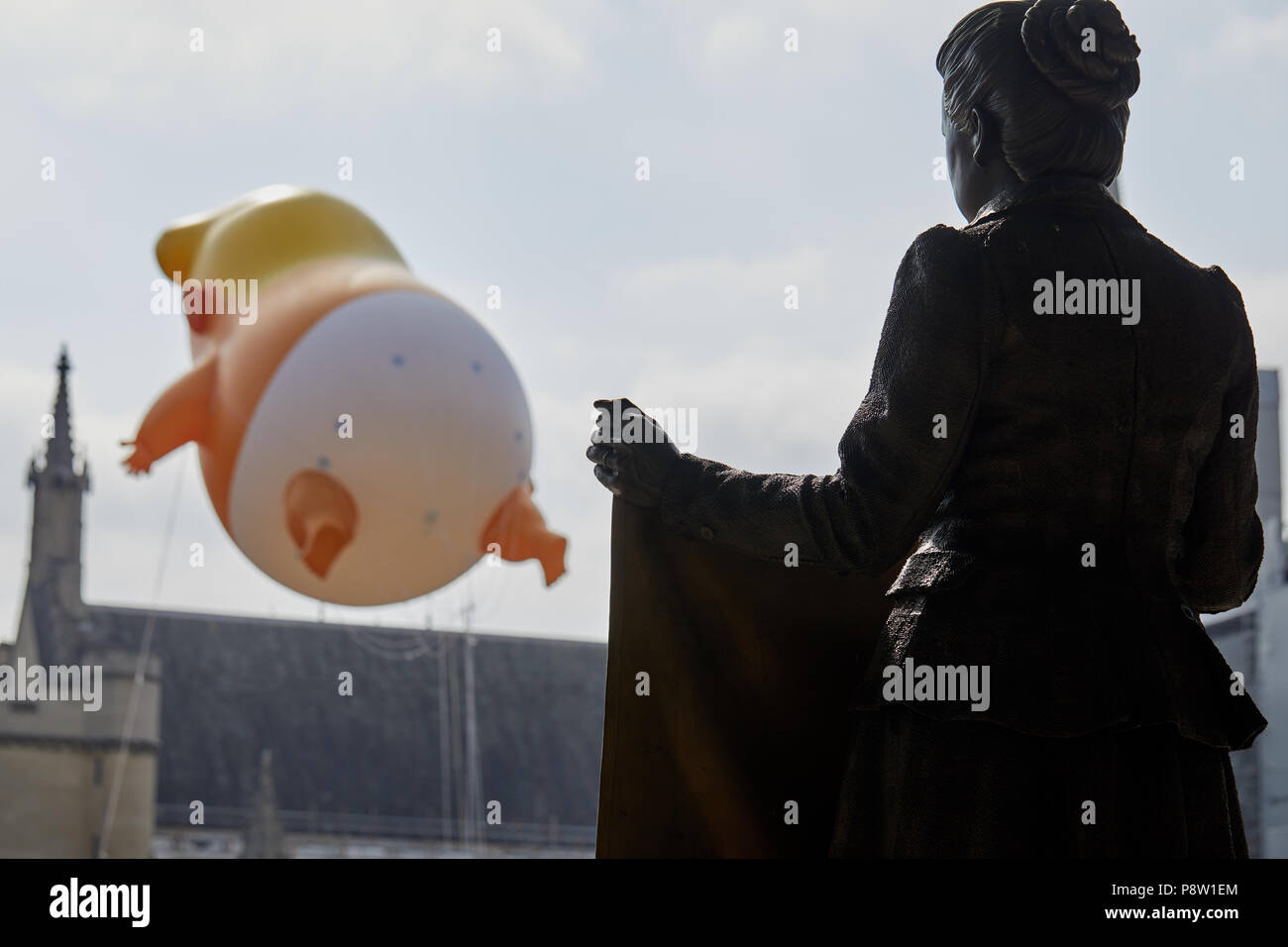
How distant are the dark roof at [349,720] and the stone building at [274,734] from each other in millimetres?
52

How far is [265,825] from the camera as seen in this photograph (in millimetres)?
47188

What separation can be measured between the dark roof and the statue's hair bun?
4757 cm

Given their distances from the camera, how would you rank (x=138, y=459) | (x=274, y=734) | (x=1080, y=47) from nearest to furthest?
(x=1080, y=47)
(x=138, y=459)
(x=274, y=734)

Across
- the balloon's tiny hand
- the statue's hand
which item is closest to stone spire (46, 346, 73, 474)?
the balloon's tiny hand

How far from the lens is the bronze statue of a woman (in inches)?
118

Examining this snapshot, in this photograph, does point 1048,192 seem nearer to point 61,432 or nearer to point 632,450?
point 632,450

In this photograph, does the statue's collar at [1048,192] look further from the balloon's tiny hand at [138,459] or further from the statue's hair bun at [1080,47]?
the balloon's tiny hand at [138,459]

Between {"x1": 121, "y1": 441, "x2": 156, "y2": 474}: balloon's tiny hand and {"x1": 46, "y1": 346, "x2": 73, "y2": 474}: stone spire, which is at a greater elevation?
{"x1": 46, "y1": 346, "x2": 73, "y2": 474}: stone spire

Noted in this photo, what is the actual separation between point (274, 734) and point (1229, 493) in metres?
49.5

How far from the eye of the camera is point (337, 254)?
8.14 m

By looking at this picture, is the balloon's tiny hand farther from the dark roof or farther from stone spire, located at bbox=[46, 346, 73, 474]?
the dark roof

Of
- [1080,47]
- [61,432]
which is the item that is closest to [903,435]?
[1080,47]

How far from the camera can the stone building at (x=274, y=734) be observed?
43.4 metres
